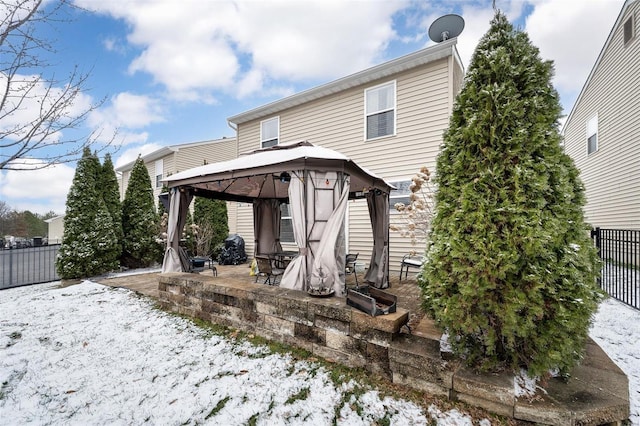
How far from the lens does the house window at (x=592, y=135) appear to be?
9.52 meters

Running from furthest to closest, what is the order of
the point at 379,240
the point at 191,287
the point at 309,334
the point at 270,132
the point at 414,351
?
1. the point at 270,132
2. the point at 379,240
3. the point at 191,287
4. the point at 309,334
5. the point at 414,351

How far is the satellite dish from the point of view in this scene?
6.59 m

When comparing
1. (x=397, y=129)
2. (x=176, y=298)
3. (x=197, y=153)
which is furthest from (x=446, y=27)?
(x=197, y=153)

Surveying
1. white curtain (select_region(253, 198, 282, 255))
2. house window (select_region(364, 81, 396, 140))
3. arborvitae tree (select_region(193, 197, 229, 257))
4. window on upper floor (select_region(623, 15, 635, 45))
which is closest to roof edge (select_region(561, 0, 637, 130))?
window on upper floor (select_region(623, 15, 635, 45))

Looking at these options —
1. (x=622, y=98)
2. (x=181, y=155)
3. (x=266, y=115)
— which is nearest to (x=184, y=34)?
(x=266, y=115)

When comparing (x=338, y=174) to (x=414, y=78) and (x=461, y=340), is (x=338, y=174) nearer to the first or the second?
(x=461, y=340)

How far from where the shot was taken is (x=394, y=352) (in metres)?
2.47

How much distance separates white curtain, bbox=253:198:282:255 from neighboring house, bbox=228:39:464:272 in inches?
57.7

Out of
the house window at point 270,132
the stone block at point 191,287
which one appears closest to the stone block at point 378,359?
the stone block at point 191,287

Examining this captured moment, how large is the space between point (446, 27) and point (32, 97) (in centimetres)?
786

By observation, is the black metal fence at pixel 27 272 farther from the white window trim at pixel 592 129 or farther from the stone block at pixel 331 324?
the white window trim at pixel 592 129

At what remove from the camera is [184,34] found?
6246 millimetres

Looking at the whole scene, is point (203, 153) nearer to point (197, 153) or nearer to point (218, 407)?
point (197, 153)

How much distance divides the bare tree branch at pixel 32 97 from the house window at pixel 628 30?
1206 centimetres
